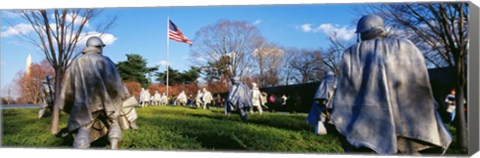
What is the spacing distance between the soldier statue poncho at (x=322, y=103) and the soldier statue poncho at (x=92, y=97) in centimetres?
354

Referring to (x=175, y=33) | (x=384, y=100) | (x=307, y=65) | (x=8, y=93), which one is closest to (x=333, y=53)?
(x=307, y=65)

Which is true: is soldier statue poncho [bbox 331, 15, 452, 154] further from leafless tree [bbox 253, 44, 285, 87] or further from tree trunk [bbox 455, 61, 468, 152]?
leafless tree [bbox 253, 44, 285, 87]

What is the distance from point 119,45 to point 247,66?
2535 millimetres

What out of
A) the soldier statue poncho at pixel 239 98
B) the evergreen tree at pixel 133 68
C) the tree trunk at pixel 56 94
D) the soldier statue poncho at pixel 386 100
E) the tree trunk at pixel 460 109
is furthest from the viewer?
the tree trunk at pixel 56 94

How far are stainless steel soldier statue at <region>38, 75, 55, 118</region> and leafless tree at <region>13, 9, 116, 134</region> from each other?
12cm

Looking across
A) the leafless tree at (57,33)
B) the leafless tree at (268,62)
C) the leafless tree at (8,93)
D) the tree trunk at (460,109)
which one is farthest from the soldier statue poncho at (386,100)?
the leafless tree at (8,93)

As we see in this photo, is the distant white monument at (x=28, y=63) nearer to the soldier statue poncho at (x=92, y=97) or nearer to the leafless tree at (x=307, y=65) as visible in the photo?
the soldier statue poncho at (x=92, y=97)

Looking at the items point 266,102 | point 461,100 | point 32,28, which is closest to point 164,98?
point 266,102

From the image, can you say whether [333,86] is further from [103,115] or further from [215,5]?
[103,115]

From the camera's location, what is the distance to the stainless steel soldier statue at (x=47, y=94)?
37.6ft

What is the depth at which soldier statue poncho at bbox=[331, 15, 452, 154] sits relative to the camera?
329 inches

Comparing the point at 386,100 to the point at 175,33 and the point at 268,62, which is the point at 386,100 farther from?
the point at 175,33

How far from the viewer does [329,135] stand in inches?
413

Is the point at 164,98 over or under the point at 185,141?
over
